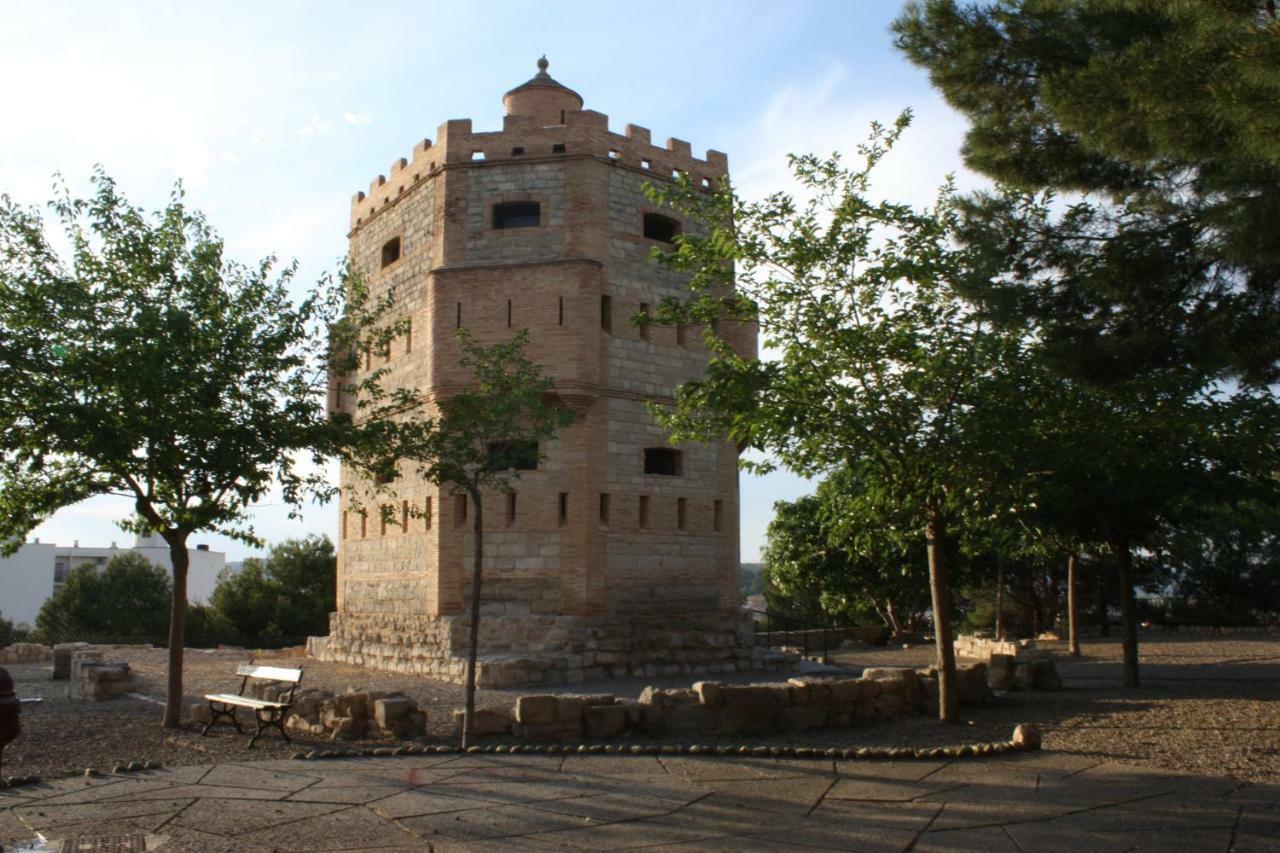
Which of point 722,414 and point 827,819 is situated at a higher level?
point 722,414

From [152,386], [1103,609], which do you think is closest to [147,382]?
[152,386]

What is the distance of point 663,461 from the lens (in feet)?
70.3

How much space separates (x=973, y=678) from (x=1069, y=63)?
24.5 ft

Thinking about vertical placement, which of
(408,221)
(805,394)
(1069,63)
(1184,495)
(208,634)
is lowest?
(208,634)

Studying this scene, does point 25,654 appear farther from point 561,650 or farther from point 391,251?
point 561,650

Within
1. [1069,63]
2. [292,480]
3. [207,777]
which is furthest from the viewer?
[292,480]

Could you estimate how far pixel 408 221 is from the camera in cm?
2227

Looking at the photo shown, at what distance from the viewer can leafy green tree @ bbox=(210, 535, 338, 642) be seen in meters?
40.0

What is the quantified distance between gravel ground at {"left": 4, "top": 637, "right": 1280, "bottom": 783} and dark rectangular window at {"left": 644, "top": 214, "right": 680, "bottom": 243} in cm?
955

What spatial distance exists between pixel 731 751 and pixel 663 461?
40.0 ft

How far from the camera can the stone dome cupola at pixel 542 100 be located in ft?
72.9

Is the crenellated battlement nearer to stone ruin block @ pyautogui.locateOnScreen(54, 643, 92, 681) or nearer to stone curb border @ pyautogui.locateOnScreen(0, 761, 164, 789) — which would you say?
stone ruin block @ pyautogui.locateOnScreen(54, 643, 92, 681)

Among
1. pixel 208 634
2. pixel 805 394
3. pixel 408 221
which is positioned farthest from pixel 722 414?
pixel 208 634

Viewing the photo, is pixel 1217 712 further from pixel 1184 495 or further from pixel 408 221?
pixel 408 221
